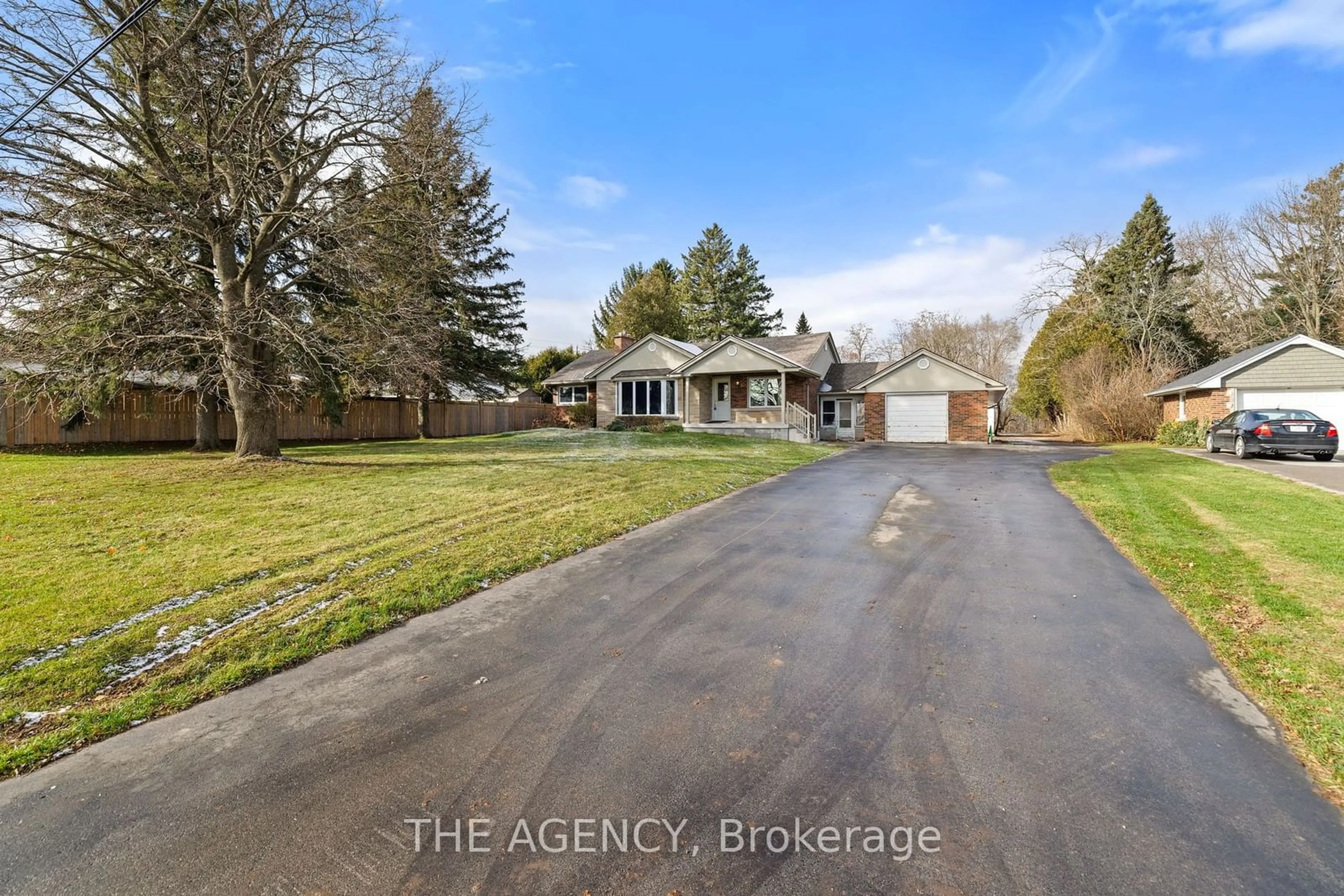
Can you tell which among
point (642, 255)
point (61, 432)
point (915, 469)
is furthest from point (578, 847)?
point (642, 255)

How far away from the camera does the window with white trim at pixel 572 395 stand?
34781 mm

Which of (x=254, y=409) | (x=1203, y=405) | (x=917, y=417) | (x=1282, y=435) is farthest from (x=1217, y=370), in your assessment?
(x=254, y=409)

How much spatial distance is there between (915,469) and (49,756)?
1522cm

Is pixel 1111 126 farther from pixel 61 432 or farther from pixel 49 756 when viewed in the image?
pixel 61 432

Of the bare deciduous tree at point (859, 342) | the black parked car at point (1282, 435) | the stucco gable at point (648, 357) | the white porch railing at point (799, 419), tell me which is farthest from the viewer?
the bare deciduous tree at point (859, 342)

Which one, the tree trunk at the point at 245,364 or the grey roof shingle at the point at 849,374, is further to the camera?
the grey roof shingle at the point at 849,374

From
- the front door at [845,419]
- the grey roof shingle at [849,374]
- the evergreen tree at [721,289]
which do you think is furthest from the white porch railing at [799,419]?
the evergreen tree at [721,289]

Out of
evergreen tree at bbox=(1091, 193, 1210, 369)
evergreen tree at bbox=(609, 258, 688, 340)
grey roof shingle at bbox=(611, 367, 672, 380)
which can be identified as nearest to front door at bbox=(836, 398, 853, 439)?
grey roof shingle at bbox=(611, 367, 672, 380)

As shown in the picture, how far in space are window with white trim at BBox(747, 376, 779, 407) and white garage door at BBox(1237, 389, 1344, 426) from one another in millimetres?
16350

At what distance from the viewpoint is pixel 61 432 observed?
17188mm

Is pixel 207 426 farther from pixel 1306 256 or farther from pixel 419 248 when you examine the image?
pixel 1306 256

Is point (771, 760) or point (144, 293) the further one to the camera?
point (144, 293)

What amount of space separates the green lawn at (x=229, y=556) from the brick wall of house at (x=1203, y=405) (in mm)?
19034

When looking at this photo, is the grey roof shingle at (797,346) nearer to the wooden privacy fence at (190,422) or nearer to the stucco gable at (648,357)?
the stucco gable at (648,357)
